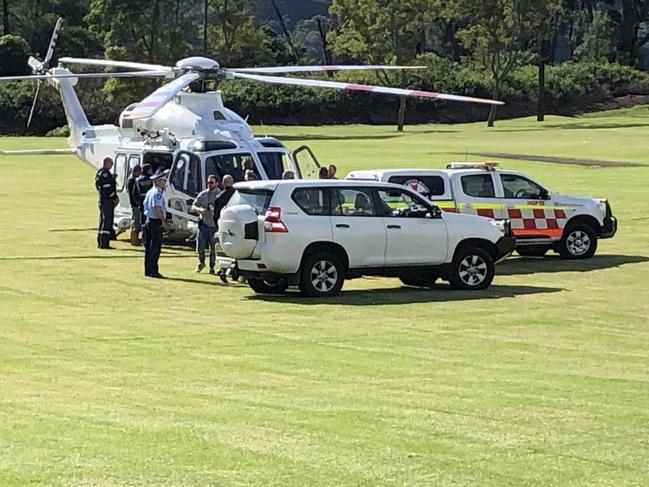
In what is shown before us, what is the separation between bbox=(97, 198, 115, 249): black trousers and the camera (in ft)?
84.5

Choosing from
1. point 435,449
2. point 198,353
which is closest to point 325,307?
point 198,353

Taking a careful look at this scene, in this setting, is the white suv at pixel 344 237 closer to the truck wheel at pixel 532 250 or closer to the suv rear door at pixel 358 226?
the suv rear door at pixel 358 226

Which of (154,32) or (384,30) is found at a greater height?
(384,30)

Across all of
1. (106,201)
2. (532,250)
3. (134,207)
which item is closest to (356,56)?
(134,207)

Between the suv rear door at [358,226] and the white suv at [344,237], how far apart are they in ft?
A: 0.05

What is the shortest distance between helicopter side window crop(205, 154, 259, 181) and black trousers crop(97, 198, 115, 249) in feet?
8.19

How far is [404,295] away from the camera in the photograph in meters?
19.1

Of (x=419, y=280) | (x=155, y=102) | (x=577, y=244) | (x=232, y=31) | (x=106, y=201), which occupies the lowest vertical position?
(x=419, y=280)

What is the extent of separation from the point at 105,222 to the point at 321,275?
27.7 feet

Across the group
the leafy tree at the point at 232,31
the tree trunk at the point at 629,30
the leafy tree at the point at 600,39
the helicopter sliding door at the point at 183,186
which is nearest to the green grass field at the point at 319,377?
the helicopter sliding door at the point at 183,186

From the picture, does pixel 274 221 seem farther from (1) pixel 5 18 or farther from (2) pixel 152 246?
(1) pixel 5 18

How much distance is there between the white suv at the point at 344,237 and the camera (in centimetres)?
1838

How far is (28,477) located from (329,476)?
5.84 ft

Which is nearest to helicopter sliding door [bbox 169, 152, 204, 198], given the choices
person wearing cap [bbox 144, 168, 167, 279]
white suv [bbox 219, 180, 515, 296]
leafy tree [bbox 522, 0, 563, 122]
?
person wearing cap [bbox 144, 168, 167, 279]
